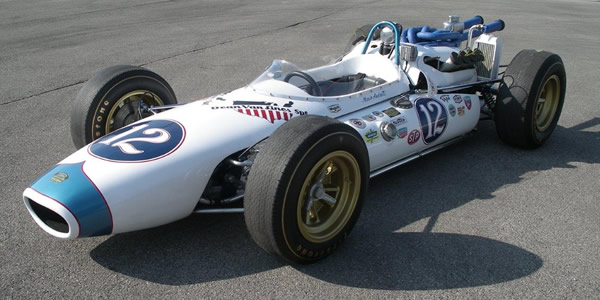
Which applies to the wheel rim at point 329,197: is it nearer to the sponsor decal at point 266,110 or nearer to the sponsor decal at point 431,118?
the sponsor decal at point 266,110

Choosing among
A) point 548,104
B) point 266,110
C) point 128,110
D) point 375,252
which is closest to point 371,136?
point 266,110

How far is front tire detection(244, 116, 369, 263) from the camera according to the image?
3.29 m

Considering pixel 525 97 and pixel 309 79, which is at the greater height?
pixel 309 79

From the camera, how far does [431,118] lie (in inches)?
197

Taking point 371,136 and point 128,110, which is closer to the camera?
point 371,136

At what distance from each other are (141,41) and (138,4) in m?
5.02

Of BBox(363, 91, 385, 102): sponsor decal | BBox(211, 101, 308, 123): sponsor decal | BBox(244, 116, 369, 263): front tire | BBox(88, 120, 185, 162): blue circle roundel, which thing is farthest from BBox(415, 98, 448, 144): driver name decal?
BBox(88, 120, 185, 162): blue circle roundel

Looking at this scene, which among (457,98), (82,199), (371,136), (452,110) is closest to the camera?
(82,199)

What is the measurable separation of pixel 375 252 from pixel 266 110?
1397 millimetres

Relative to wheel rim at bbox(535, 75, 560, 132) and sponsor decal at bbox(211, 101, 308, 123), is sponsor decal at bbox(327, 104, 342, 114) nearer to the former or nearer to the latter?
sponsor decal at bbox(211, 101, 308, 123)

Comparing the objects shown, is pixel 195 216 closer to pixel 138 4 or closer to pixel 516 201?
pixel 516 201

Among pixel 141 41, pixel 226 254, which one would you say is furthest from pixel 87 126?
pixel 141 41

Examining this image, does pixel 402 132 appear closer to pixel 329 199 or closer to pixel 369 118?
pixel 369 118

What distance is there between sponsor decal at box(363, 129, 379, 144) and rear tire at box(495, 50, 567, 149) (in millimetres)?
1756
